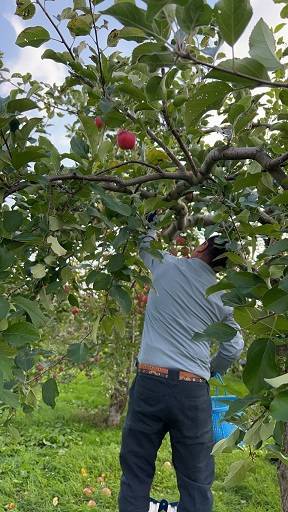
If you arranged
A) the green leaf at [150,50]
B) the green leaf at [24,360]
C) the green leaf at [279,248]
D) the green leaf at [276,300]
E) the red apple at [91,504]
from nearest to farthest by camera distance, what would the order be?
the green leaf at [150,50] → the green leaf at [276,300] → the green leaf at [279,248] → the green leaf at [24,360] → the red apple at [91,504]

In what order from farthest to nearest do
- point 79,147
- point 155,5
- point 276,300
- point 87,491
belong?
point 87,491 < point 79,147 < point 276,300 < point 155,5

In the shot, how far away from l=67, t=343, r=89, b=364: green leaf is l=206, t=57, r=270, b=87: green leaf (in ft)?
3.12

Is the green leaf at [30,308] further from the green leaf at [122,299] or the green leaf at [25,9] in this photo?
the green leaf at [25,9]

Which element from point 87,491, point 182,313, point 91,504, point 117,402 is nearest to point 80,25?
point 182,313

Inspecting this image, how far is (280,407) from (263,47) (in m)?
0.43

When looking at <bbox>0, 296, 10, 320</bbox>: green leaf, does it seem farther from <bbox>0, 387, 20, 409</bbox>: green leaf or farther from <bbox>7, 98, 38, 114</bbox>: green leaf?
<bbox>7, 98, 38, 114</bbox>: green leaf

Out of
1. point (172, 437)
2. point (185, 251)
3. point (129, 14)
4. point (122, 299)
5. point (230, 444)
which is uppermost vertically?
point (185, 251)

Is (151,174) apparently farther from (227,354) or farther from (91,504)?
(91,504)

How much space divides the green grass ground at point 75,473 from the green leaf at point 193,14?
8.59 ft

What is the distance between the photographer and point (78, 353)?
1.48m

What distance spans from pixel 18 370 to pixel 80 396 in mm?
5569

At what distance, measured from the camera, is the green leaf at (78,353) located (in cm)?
145

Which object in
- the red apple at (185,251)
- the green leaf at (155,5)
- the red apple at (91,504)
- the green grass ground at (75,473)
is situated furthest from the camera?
the green grass ground at (75,473)

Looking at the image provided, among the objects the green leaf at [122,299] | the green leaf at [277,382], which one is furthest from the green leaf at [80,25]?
the green leaf at [277,382]
